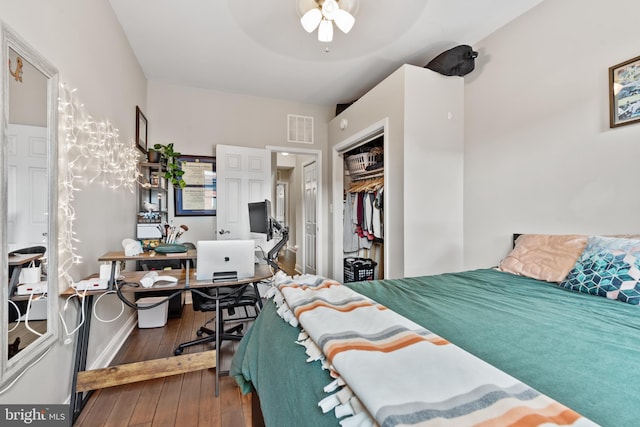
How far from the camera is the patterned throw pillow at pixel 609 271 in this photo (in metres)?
1.30

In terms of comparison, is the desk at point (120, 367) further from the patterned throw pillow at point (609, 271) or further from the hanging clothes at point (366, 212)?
the hanging clothes at point (366, 212)

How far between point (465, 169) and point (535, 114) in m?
0.73

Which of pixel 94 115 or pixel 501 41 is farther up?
Answer: pixel 501 41

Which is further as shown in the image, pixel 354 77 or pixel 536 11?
pixel 354 77

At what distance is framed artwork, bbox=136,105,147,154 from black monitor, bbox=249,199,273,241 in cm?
156

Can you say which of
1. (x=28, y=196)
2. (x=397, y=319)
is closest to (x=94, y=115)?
(x=28, y=196)

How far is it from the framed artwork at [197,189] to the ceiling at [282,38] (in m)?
1.02

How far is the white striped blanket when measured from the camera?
0.49 meters

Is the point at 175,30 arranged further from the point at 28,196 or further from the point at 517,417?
the point at 517,417

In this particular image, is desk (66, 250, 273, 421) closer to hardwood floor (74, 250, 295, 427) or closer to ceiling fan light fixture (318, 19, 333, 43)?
hardwood floor (74, 250, 295, 427)

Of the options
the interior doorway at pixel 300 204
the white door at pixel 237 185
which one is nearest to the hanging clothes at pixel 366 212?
the interior doorway at pixel 300 204

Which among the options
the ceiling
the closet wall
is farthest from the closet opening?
the ceiling

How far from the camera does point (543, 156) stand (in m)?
2.16

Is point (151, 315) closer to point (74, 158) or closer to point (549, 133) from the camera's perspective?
point (74, 158)
